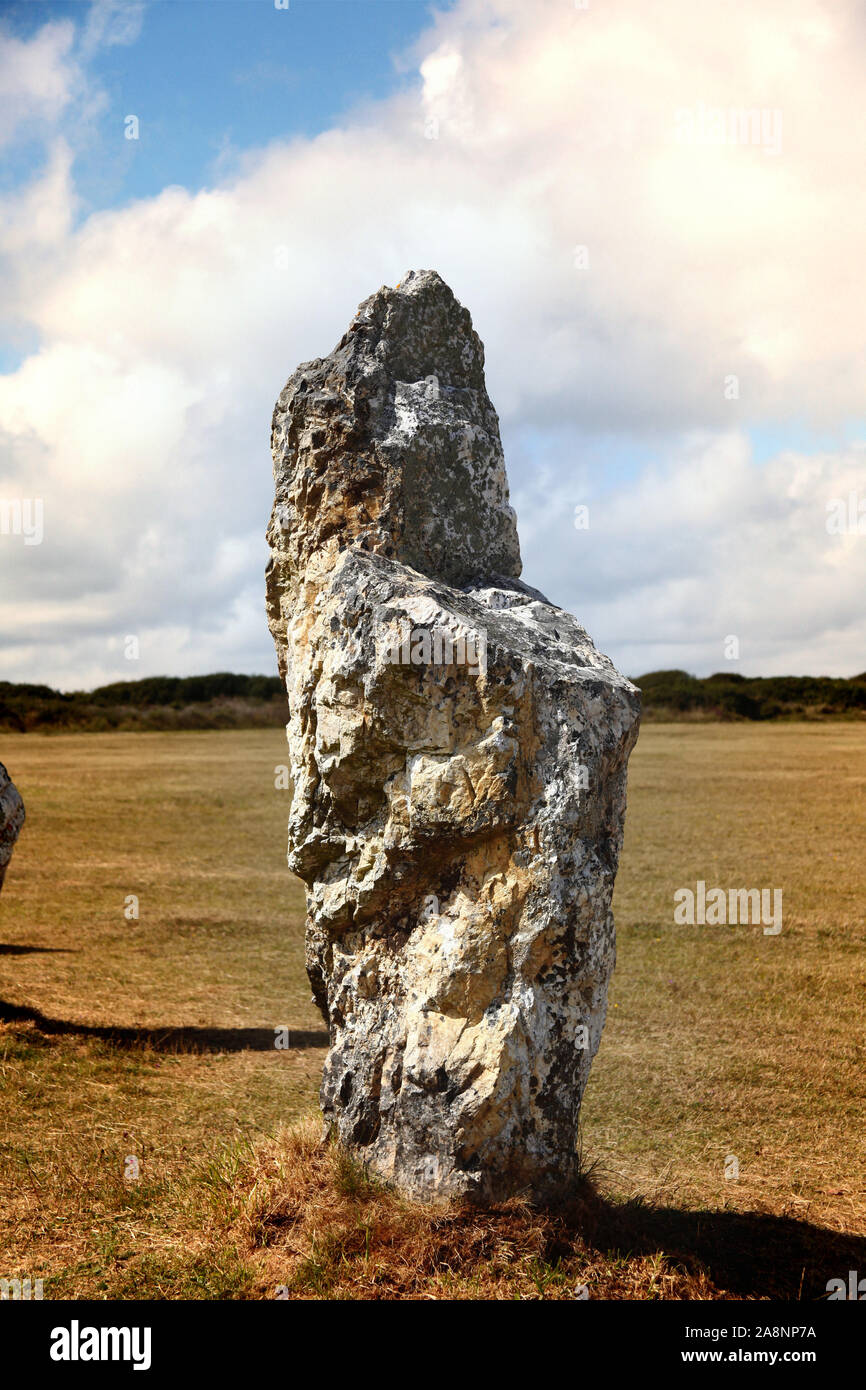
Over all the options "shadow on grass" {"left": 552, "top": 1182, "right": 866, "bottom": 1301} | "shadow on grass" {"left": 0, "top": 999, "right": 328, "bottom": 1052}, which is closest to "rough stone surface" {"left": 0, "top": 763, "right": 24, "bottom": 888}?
"shadow on grass" {"left": 0, "top": 999, "right": 328, "bottom": 1052}

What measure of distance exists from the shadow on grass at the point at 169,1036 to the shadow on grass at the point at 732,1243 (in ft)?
14.1

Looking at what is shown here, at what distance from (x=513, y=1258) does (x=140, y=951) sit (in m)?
8.36

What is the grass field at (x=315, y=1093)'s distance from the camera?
471 cm

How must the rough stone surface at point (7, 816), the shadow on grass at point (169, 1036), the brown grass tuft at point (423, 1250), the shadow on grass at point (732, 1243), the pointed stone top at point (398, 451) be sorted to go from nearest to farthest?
the brown grass tuft at point (423, 1250) < the shadow on grass at point (732, 1243) < the pointed stone top at point (398, 451) < the shadow on grass at point (169, 1036) < the rough stone surface at point (7, 816)

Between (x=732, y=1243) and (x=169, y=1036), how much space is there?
535 cm

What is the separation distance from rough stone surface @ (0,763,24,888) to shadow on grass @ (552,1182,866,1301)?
614cm

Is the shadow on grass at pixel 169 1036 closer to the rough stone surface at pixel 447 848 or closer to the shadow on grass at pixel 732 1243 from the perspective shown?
the rough stone surface at pixel 447 848

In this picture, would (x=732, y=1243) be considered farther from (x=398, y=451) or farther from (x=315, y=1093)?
(x=398, y=451)

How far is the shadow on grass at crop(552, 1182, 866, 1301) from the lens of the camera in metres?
4.82

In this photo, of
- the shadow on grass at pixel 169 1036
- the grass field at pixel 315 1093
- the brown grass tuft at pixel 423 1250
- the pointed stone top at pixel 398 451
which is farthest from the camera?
the shadow on grass at pixel 169 1036

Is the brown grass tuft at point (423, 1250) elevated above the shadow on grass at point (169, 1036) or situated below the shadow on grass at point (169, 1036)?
above

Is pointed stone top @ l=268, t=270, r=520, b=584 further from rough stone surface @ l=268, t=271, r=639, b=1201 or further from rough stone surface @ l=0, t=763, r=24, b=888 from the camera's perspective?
rough stone surface @ l=0, t=763, r=24, b=888

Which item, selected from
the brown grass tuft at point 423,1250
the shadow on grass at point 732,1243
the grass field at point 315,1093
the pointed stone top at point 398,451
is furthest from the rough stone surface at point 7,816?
the shadow on grass at point 732,1243

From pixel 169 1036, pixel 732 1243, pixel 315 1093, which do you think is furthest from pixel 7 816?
pixel 732 1243
